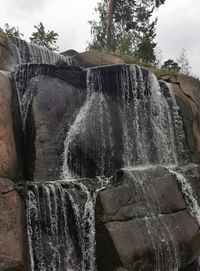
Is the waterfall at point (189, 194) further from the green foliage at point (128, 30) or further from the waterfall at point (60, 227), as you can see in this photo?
the green foliage at point (128, 30)

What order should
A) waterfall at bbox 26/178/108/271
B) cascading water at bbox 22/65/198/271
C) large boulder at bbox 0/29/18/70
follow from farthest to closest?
large boulder at bbox 0/29/18/70, cascading water at bbox 22/65/198/271, waterfall at bbox 26/178/108/271

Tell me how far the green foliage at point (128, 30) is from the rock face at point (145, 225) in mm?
15266

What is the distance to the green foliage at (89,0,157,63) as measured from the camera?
87.9 feet

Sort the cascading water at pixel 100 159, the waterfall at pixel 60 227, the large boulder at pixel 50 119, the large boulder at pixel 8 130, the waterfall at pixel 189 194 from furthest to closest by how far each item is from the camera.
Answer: the large boulder at pixel 50 119, the waterfall at pixel 189 194, the large boulder at pixel 8 130, the cascading water at pixel 100 159, the waterfall at pixel 60 227

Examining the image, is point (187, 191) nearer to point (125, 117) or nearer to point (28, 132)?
point (125, 117)

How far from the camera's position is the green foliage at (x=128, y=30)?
1055 inches

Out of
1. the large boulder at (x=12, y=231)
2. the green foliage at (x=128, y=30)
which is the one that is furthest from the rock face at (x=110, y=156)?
the green foliage at (x=128, y=30)

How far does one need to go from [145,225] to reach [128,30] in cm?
2417

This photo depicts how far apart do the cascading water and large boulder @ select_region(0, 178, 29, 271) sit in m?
0.41

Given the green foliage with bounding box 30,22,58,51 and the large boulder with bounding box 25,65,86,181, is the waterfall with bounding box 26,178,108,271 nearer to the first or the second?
the large boulder with bounding box 25,65,86,181

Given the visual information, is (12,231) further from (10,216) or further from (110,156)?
(110,156)

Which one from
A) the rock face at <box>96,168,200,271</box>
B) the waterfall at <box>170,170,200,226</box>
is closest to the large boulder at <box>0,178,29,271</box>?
the rock face at <box>96,168,200,271</box>

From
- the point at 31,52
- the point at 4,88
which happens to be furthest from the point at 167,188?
the point at 31,52

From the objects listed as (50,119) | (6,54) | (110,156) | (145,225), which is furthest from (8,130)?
(6,54)
